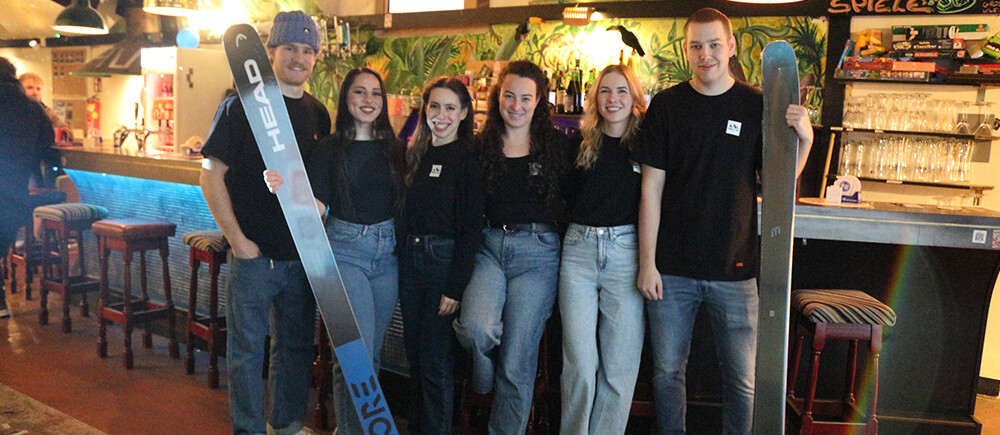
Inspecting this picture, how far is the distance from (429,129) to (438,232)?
37 cm

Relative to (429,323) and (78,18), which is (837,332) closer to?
(429,323)

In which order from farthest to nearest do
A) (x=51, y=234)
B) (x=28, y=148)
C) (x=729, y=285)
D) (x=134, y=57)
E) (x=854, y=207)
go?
(x=134, y=57) → (x=51, y=234) → (x=28, y=148) → (x=854, y=207) → (x=729, y=285)

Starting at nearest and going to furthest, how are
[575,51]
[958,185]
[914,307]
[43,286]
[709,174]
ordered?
[709,174] < [914,307] < [958,185] < [43,286] < [575,51]

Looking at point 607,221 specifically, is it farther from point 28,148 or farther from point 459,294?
point 28,148

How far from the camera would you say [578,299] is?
245 centimetres

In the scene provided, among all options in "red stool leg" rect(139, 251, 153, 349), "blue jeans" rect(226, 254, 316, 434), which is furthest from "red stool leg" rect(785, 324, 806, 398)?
"red stool leg" rect(139, 251, 153, 349)

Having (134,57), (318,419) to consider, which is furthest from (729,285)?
(134,57)

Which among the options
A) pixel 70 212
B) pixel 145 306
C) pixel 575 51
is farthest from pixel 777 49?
pixel 70 212

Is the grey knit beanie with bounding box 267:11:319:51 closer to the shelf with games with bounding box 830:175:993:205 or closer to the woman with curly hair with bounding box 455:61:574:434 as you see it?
the woman with curly hair with bounding box 455:61:574:434

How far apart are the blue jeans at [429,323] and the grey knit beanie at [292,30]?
0.78 m

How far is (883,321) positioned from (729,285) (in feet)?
2.43

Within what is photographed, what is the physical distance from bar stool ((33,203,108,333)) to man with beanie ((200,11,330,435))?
2.55 meters

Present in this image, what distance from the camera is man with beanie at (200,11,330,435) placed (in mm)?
2568

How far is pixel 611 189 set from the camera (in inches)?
96.5
